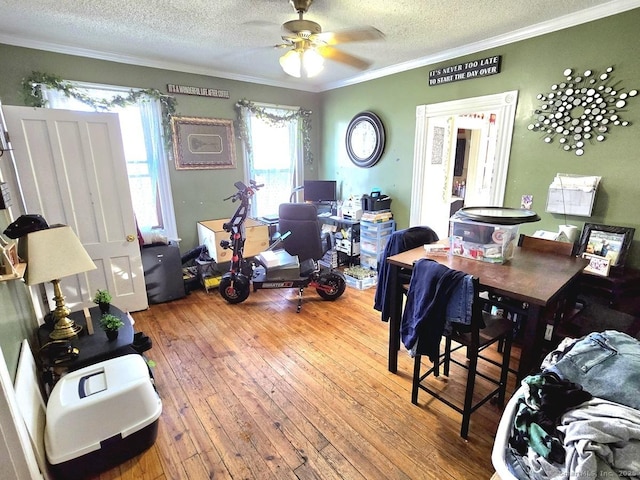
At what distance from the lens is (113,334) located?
1943 mm

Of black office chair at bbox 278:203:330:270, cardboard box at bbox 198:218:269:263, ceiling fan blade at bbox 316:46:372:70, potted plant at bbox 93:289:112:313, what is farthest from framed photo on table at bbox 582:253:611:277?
potted plant at bbox 93:289:112:313

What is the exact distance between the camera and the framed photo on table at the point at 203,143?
12.4 ft

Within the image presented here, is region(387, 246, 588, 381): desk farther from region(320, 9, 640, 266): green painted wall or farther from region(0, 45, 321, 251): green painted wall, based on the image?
region(0, 45, 321, 251): green painted wall

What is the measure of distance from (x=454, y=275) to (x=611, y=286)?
154 cm

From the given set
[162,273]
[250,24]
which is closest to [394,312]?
[250,24]

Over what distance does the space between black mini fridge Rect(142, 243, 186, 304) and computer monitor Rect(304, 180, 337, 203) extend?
2.01m

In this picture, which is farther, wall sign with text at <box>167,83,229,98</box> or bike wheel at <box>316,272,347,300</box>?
wall sign with text at <box>167,83,229,98</box>

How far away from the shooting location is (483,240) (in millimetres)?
1963

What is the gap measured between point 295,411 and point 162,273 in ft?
7.57

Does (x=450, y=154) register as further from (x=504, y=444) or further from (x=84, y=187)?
(x=84, y=187)

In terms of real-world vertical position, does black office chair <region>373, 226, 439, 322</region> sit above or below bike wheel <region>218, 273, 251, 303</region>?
above

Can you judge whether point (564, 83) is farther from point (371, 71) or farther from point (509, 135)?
point (371, 71)

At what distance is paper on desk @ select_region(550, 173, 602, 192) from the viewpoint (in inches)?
98.3

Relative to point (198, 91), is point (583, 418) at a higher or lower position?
lower
